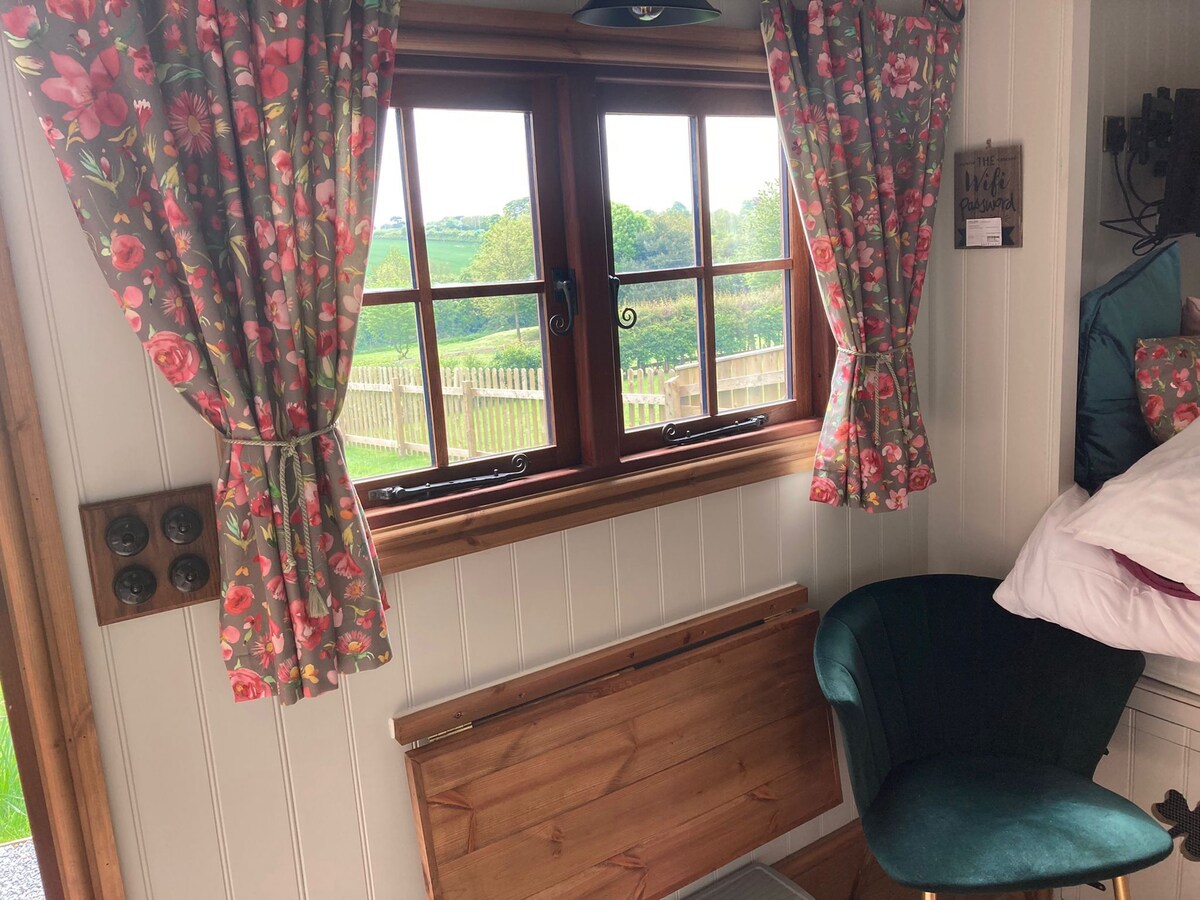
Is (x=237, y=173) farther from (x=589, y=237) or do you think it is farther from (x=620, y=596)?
(x=620, y=596)

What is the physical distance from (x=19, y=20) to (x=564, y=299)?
95 cm

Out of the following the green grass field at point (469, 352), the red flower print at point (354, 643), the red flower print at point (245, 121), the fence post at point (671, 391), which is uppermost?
the red flower print at point (245, 121)

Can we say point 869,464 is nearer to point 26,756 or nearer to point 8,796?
point 26,756

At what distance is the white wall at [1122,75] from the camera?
7.54 feet

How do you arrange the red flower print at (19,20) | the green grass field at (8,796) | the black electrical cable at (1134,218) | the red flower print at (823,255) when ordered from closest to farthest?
the red flower print at (19,20) → the green grass field at (8,796) → the red flower print at (823,255) → the black electrical cable at (1134,218)

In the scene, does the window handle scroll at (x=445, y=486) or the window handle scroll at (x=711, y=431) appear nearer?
the window handle scroll at (x=445, y=486)

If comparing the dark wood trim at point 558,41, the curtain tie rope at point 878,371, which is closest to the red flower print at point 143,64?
the dark wood trim at point 558,41

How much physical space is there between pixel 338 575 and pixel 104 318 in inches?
19.7

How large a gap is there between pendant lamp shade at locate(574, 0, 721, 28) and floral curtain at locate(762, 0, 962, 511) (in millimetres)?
394

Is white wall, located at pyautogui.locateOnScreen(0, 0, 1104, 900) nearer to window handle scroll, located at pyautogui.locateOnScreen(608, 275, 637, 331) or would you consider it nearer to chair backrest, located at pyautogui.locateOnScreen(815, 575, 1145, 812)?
chair backrest, located at pyautogui.locateOnScreen(815, 575, 1145, 812)

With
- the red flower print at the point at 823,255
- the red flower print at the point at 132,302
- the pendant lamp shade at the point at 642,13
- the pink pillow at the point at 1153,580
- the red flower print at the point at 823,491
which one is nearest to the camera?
the red flower print at the point at 132,302

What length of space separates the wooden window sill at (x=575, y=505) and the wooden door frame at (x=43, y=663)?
1.57 feet

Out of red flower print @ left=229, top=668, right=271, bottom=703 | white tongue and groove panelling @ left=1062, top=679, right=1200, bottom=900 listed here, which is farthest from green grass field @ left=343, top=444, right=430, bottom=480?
white tongue and groove panelling @ left=1062, top=679, right=1200, bottom=900

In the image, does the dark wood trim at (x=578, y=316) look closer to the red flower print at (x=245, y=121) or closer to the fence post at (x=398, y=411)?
the fence post at (x=398, y=411)
